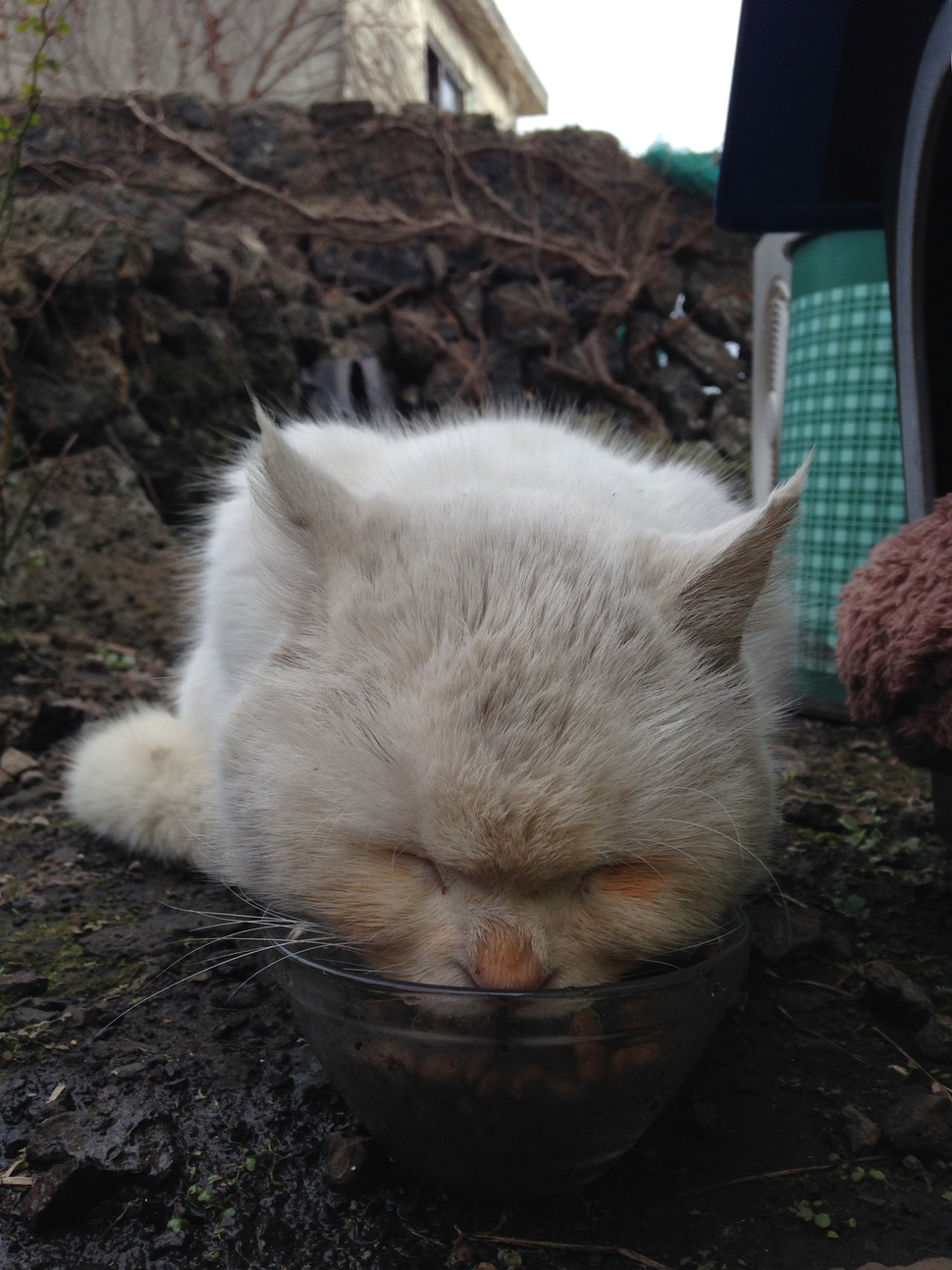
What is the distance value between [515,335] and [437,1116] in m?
8.14

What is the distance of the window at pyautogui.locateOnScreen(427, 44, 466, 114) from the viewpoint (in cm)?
1134

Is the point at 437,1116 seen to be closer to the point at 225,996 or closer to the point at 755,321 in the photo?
the point at 225,996

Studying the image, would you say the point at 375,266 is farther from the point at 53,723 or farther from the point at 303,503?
the point at 303,503

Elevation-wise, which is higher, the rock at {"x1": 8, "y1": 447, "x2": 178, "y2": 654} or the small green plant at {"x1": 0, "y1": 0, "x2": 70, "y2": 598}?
the small green plant at {"x1": 0, "y1": 0, "x2": 70, "y2": 598}

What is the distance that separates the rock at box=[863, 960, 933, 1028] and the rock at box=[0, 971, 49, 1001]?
5.56 feet

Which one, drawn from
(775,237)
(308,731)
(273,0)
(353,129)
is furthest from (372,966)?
(273,0)

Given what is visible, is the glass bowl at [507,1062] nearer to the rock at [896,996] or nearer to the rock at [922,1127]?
the rock at [922,1127]

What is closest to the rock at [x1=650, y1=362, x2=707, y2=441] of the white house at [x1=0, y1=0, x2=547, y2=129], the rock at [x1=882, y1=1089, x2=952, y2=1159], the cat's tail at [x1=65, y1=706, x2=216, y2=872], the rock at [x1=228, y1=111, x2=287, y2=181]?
the white house at [x1=0, y1=0, x2=547, y2=129]

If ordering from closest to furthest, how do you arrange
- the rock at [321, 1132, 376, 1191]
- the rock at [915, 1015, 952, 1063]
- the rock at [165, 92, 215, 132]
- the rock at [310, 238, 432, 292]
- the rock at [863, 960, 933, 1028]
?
the rock at [321, 1132, 376, 1191], the rock at [915, 1015, 952, 1063], the rock at [863, 960, 933, 1028], the rock at [165, 92, 215, 132], the rock at [310, 238, 432, 292]

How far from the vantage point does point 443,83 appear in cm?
1182

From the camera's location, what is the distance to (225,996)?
2088 mm

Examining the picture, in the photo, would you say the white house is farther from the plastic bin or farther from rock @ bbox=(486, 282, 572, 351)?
the plastic bin

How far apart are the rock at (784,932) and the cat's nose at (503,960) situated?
106cm

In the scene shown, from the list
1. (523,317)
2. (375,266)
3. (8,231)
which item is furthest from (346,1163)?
(523,317)
